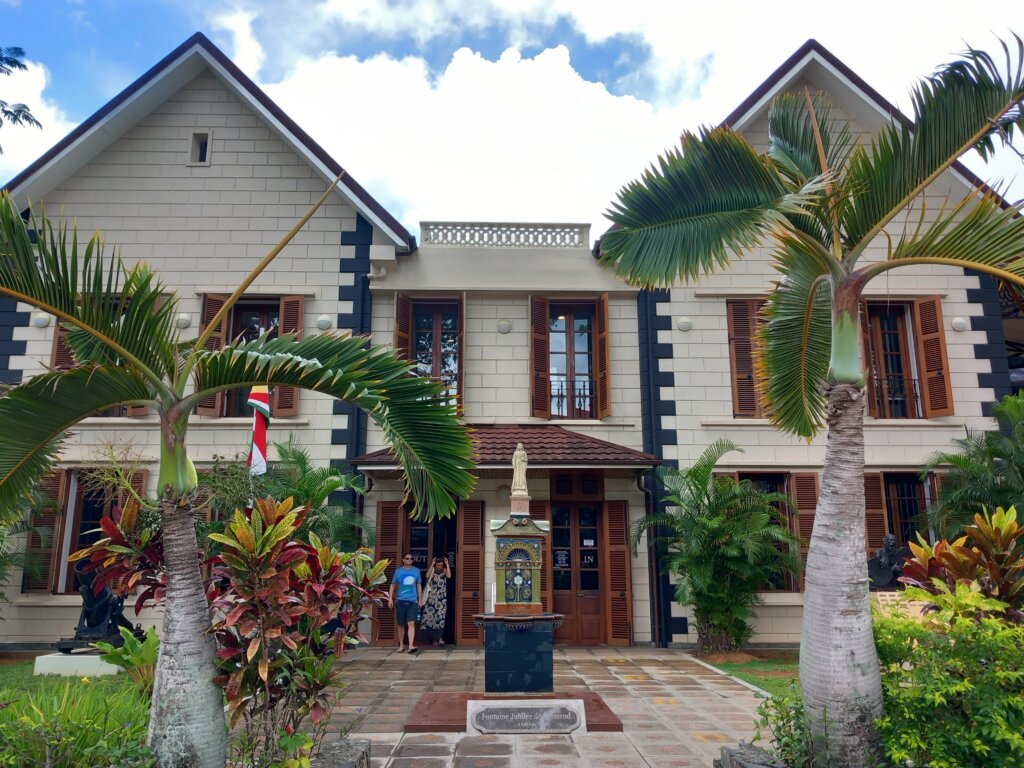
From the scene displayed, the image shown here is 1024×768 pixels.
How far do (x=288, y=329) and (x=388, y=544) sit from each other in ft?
12.6

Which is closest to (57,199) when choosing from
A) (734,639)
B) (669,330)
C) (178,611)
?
(669,330)

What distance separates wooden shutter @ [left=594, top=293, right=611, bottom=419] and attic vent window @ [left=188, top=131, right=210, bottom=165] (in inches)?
284

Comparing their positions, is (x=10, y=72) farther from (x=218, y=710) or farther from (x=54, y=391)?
(x=218, y=710)

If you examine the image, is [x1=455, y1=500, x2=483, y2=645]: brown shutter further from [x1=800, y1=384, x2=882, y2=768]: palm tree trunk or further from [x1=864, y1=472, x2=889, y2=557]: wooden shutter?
[x1=800, y1=384, x2=882, y2=768]: palm tree trunk

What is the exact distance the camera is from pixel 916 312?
13.4m

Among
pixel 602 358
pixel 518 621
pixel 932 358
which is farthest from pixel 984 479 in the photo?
pixel 518 621

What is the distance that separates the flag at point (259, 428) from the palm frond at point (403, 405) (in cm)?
396

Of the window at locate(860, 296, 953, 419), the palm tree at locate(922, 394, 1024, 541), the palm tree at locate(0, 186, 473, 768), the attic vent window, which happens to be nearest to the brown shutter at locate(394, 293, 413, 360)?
the attic vent window

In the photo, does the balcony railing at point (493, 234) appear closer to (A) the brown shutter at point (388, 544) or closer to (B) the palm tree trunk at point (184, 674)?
(A) the brown shutter at point (388, 544)

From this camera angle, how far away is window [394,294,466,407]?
13.2m

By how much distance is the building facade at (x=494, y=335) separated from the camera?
41.3 feet

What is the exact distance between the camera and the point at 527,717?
6.62 metres

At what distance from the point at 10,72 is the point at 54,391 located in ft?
56.4

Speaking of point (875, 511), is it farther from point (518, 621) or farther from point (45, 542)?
point (45, 542)
